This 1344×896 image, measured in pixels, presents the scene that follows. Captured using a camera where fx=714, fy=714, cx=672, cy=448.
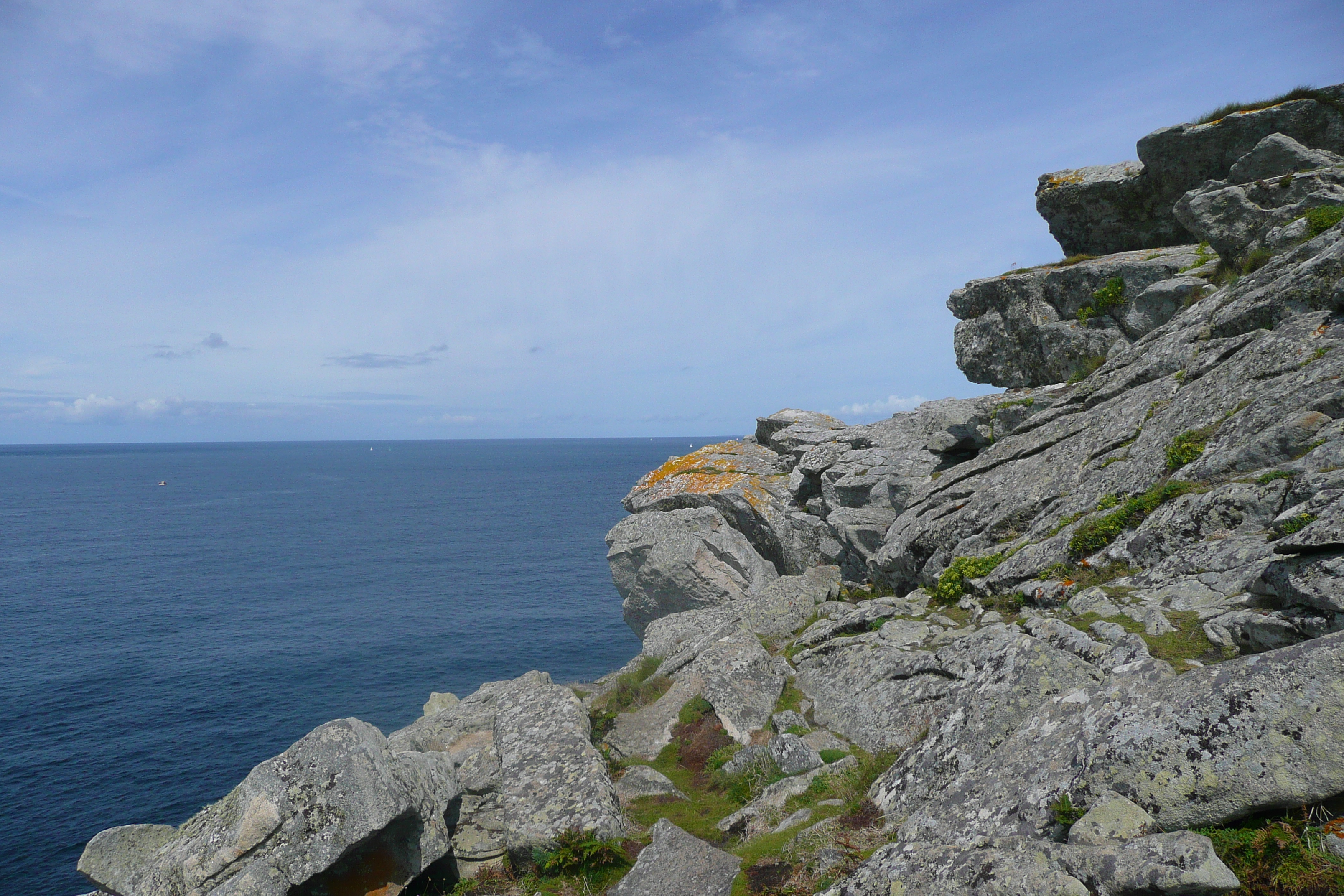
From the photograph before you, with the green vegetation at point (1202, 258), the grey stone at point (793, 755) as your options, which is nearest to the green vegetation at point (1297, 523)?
the grey stone at point (793, 755)

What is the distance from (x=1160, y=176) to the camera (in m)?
25.5

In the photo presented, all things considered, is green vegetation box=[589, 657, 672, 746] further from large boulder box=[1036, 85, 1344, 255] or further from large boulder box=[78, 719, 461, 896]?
large boulder box=[1036, 85, 1344, 255]

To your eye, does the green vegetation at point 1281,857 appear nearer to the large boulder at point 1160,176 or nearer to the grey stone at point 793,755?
the grey stone at point 793,755

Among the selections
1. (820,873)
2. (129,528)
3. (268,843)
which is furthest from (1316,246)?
(129,528)

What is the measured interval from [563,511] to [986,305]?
120511 mm

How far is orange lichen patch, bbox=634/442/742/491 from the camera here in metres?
37.3

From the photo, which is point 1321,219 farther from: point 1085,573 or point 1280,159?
point 1085,573

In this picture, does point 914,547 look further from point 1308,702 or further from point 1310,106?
point 1310,106

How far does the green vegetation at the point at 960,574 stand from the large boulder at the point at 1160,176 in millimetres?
17030

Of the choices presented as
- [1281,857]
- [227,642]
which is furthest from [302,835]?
[227,642]

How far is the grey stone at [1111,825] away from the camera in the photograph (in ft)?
20.6

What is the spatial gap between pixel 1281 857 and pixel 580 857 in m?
9.78

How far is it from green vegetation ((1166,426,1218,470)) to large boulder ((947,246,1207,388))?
998 cm

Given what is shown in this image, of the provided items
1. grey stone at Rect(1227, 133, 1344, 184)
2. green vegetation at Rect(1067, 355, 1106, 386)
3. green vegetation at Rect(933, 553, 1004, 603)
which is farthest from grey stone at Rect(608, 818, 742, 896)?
grey stone at Rect(1227, 133, 1344, 184)
